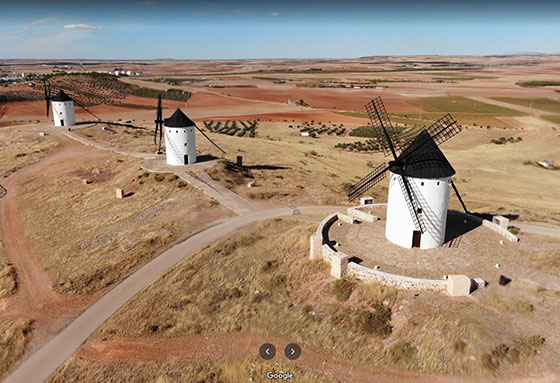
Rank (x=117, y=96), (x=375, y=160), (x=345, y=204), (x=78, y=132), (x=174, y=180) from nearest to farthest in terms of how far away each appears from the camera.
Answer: (x=345, y=204) → (x=174, y=180) → (x=375, y=160) → (x=78, y=132) → (x=117, y=96)

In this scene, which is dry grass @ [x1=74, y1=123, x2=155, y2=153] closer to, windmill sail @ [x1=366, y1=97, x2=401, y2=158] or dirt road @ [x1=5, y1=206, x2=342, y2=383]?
dirt road @ [x1=5, y1=206, x2=342, y2=383]

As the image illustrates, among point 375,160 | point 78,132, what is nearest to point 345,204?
point 375,160

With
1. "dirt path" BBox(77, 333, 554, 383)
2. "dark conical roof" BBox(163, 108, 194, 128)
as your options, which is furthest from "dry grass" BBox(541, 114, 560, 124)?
"dirt path" BBox(77, 333, 554, 383)

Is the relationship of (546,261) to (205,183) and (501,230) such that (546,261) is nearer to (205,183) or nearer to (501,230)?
(501,230)

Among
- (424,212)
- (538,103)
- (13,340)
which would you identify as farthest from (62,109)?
(538,103)

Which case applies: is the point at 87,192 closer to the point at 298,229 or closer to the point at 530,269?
the point at 298,229

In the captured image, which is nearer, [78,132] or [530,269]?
[530,269]

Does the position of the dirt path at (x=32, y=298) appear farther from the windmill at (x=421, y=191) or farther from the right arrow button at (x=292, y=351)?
the windmill at (x=421, y=191)
